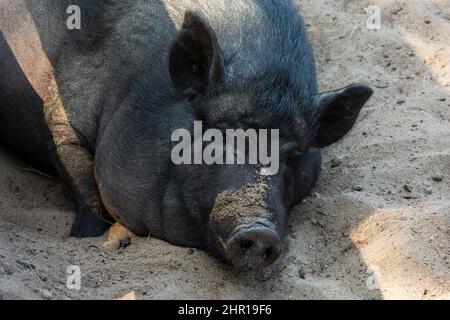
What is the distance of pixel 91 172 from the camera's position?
17.6 ft

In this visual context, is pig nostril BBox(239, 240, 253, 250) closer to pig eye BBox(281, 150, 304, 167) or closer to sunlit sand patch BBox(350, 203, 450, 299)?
pig eye BBox(281, 150, 304, 167)

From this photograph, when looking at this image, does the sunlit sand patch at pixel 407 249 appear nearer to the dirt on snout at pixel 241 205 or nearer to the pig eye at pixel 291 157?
the pig eye at pixel 291 157

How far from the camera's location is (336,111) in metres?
5.02

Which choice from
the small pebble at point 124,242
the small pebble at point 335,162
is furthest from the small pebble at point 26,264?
the small pebble at point 335,162

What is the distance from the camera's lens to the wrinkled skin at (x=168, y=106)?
175 inches

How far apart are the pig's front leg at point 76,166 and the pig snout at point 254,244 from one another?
1276 millimetres

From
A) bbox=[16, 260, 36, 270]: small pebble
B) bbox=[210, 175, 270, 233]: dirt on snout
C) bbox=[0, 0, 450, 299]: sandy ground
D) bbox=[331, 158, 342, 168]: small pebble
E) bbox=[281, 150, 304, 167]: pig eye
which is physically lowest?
bbox=[331, 158, 342, 168]: small pebble

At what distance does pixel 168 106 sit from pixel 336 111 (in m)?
0.94

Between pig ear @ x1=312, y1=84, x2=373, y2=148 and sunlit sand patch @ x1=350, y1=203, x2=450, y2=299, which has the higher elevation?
pig ear @ x1=312, y1=84, x2=373, y2=148

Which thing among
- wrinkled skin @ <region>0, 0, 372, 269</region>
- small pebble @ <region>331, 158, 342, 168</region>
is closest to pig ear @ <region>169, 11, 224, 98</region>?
wrinkled skin @ <region>0, 0, 372, 269</region>

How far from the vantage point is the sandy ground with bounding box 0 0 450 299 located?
4.39m

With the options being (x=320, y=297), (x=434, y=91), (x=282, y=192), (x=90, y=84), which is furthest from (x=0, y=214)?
(x=434, y=91)

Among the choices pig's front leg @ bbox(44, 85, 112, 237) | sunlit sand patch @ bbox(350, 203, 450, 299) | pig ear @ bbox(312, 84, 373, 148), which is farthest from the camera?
pig's front leg @ bbox(44, 85, 112, 237)

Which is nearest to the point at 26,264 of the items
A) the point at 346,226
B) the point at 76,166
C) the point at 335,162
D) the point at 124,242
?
the point at 124,242
